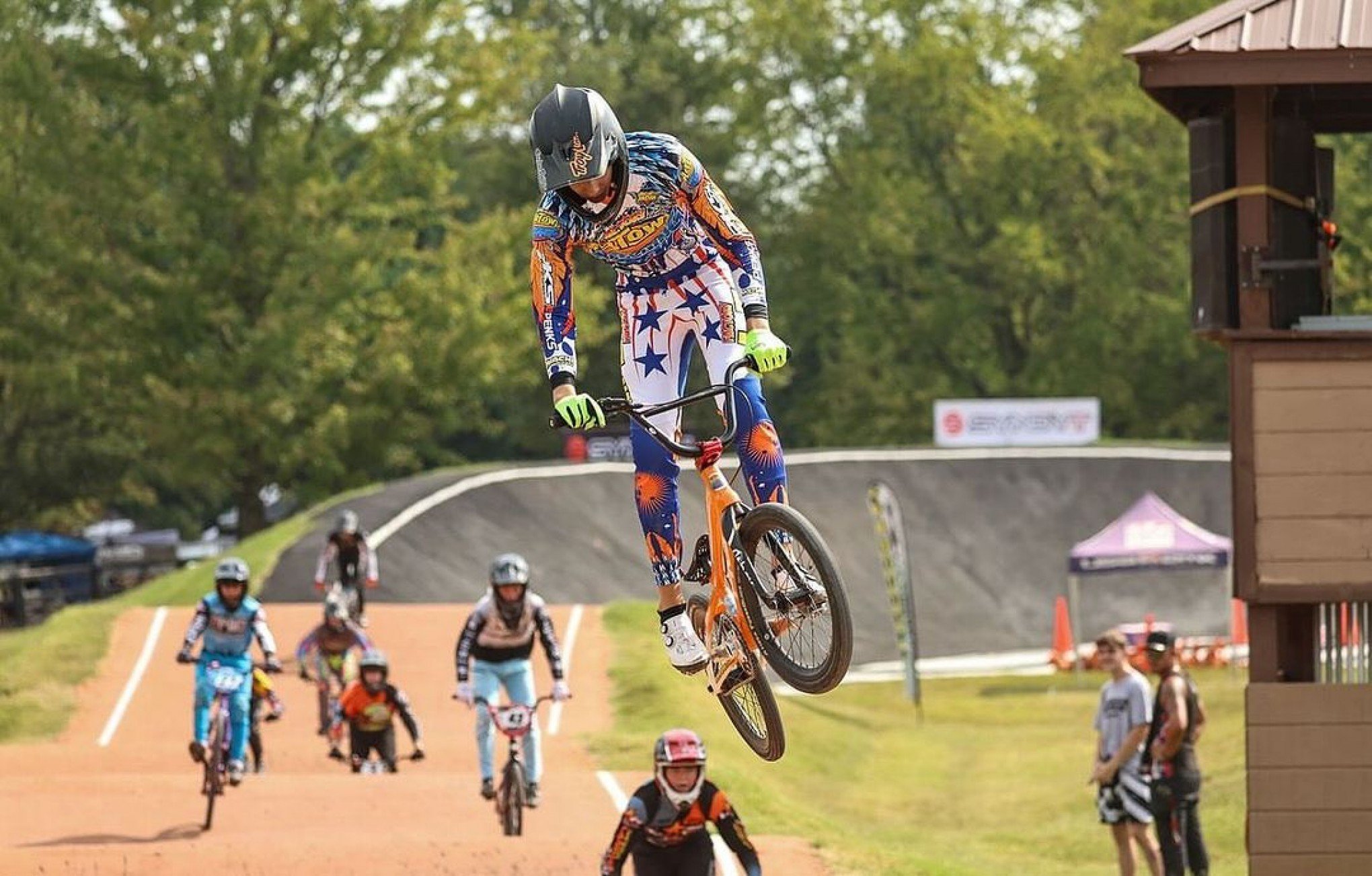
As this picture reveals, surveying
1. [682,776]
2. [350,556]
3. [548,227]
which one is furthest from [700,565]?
[350,556]

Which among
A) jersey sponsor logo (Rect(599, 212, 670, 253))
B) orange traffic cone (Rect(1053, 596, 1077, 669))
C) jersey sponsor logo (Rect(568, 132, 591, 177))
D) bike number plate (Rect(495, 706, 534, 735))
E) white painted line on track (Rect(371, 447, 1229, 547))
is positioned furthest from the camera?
white painted line on track (Rect(371, 447, 1229, 547))

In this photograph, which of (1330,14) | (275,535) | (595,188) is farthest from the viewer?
(275,535)

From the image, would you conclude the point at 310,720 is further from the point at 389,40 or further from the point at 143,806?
the point at 389,40

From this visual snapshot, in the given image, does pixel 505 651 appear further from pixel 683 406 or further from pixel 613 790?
pixel 683 406

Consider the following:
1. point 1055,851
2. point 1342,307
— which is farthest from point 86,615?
point 1342,307

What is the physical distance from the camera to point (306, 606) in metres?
38.6

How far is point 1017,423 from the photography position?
5862 centimetres

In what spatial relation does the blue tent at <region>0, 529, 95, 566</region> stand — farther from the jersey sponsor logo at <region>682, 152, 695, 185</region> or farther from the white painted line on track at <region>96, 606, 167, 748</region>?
the jersey sponsor logo at <region>682, 152, 695, 185</region>

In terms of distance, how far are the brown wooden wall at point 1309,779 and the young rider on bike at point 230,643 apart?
27.6 ft

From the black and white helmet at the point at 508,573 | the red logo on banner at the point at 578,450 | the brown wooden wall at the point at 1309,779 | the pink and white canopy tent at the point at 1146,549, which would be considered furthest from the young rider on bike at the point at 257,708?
the red logo on banner at the point at 578,450

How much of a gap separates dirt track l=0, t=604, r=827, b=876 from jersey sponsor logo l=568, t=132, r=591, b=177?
934 cm

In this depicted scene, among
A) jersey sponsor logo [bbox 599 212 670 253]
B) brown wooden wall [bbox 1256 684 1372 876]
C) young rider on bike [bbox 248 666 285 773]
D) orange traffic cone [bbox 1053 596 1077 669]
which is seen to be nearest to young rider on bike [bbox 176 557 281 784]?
young rider on bike [bbox 248 666 285 773]

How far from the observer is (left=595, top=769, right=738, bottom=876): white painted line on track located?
19281 millimetres

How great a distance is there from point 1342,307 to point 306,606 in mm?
39219
